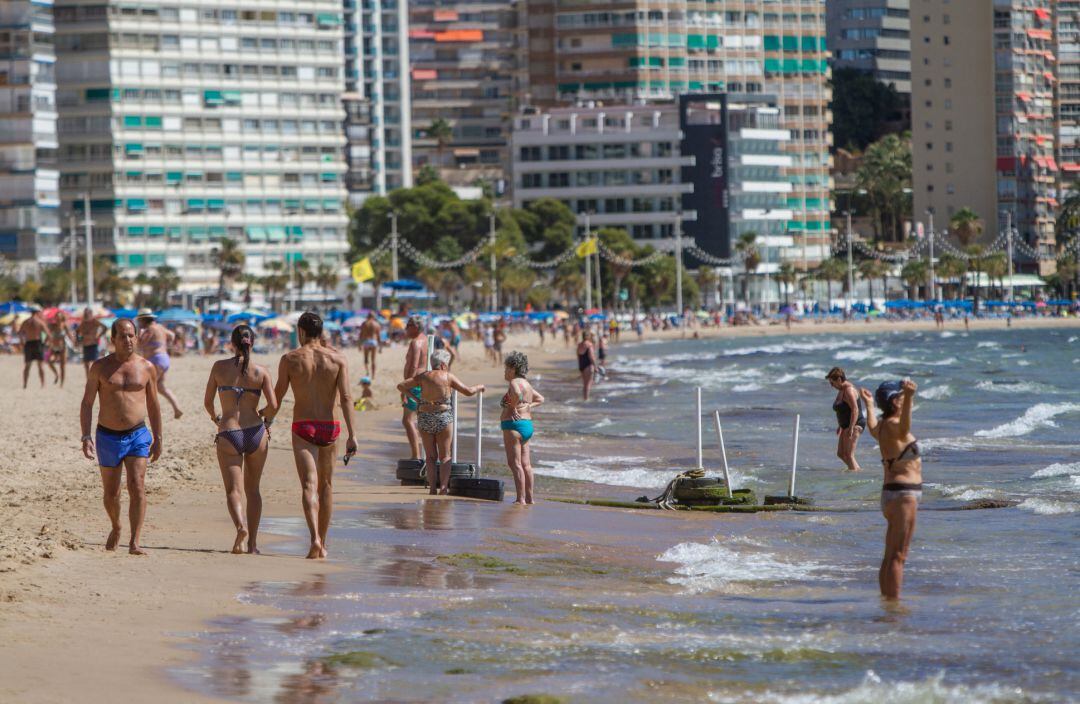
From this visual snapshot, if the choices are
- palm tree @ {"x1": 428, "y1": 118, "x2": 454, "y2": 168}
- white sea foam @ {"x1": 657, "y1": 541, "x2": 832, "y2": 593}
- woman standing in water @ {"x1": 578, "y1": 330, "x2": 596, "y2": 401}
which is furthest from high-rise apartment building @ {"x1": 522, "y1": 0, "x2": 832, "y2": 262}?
white sea foam @ {"x1": 657, "y1": 541, "x2": 832, "y2": 593}

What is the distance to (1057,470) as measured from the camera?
65.4 ft

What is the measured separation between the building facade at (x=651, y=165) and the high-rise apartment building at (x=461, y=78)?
108 feet

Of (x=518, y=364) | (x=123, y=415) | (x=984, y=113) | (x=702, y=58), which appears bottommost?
(x=123, y=415)

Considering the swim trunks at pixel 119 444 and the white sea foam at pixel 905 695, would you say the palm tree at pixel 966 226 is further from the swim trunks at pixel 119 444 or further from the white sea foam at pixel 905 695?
the white sea foam at pixel 905 695

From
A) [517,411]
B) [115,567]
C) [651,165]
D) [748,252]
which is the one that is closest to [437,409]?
[517,411]

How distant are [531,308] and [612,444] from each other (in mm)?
92202

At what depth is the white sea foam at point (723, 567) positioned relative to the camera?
38.6 ft

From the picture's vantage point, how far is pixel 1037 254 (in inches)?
5595

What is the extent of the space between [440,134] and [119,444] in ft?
507

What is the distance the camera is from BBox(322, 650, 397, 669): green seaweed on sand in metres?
8.42

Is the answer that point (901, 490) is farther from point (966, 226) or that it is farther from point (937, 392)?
point (966, 226)

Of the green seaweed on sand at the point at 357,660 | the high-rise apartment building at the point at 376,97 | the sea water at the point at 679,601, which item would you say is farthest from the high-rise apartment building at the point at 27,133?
the green seaweed on sand at the point at 357,660

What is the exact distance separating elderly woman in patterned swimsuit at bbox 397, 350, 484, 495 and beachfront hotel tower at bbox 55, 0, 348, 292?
9453 cm

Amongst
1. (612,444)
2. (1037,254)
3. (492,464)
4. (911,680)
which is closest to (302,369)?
(911,680)
